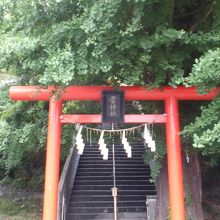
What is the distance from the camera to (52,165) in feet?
22.8

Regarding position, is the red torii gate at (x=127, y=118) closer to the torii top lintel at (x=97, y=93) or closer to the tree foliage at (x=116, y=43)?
the torii top lintel at (x=97, y=93)

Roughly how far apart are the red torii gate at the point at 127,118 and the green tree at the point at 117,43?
0.40 meters

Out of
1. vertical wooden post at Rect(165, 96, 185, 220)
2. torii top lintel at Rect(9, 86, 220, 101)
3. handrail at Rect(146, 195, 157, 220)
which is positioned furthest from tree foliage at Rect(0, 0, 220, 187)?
handrail at Rect(146, 195, 157, 220)

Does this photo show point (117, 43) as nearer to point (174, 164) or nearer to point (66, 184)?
point (174, 164)

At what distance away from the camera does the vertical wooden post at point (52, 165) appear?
6.81 meters

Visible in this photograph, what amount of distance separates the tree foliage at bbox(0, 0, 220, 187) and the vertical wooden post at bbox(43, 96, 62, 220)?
811mm

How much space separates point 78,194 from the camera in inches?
449

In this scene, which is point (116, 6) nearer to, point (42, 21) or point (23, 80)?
point (42, 21)

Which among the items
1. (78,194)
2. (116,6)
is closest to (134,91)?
(116,6)

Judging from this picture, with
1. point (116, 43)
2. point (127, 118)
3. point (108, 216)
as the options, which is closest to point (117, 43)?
point (116, 43)

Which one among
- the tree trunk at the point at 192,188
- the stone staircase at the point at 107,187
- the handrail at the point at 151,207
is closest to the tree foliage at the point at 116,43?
the tree trunk at the point at 192,188

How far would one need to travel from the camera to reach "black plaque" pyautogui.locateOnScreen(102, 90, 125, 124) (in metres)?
7.07

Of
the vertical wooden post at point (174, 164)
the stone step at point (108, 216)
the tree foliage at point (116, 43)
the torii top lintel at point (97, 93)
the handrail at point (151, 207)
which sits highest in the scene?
the tree foliage at point (116, 43)

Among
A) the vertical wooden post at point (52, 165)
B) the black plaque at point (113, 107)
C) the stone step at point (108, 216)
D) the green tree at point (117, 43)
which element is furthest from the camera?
the stone step at point (108, 216)
